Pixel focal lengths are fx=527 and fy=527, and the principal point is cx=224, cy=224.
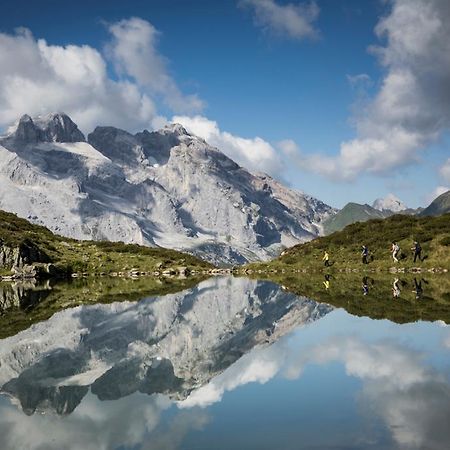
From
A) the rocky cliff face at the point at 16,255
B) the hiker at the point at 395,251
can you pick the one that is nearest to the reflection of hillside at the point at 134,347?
the hiker at the point at 395,251

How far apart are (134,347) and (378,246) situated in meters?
58.4

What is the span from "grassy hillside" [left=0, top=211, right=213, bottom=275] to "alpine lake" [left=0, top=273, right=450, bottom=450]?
49.8 meters

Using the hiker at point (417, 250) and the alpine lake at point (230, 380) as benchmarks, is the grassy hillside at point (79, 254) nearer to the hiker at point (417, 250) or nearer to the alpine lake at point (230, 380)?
the hiker at point (417, 250)

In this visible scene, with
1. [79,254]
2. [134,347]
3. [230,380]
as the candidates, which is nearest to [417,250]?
[134,347]

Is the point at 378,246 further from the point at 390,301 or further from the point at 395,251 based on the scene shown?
the point at 390,301

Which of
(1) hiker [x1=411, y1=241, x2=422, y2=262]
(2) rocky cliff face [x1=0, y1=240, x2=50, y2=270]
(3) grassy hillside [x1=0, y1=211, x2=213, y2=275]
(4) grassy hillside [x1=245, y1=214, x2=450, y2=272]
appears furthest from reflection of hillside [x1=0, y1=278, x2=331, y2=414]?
(3) grassy hillside [x1=0, y1=211, x2=213, y2=275]

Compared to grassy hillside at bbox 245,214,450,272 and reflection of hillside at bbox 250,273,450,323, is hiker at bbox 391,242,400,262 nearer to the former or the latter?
grassy hillside at bbox 245,214,450,272

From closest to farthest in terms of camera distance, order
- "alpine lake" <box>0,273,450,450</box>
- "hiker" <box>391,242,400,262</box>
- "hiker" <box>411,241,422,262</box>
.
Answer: "alpine lake" <box>0,273,450,450</box>, "hiker" <box>411,241,422,262</box>, "hiker" <box>391,242,400,262</box>

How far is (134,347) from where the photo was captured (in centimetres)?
2092

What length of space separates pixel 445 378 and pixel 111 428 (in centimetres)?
899

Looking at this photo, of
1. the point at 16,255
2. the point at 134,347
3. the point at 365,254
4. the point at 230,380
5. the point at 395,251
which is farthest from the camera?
the point at 16,255

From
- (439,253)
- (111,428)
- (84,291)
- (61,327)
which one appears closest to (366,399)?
(111,428)

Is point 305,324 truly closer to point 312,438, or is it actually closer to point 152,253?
point 312,438

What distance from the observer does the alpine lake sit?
1070cm
